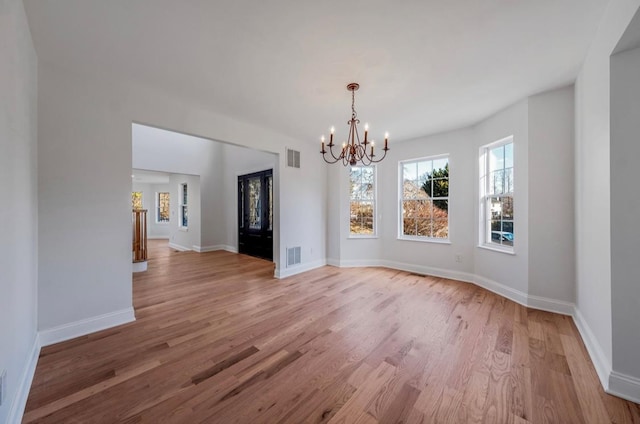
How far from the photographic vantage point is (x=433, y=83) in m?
2.68

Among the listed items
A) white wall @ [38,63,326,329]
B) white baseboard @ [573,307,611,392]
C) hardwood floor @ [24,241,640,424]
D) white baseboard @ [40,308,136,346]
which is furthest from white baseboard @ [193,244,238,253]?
white baseboard @ [573,307,611,392]

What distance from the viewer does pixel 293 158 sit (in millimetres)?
4719

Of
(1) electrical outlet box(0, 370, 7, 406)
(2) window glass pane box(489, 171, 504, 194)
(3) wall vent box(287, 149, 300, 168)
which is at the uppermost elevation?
(3) wall vent box(287, 149, 300, 168)

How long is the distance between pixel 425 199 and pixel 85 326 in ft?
17.0

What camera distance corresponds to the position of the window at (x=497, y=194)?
3.53 metres

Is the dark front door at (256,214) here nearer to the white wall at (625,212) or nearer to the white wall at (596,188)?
the white wall at (596,188)

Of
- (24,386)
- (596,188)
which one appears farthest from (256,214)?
(596,188)

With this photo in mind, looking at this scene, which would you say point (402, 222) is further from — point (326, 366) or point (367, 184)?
point (326, 366)

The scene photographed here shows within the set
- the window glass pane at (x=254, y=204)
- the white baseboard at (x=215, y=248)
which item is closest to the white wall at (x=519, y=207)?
the window glass pane at (x=254, y=204)

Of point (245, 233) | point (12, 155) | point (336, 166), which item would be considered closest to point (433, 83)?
point (336, 166)

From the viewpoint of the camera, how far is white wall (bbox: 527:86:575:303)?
2867 mm

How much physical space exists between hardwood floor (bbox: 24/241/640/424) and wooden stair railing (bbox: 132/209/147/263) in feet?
6.42

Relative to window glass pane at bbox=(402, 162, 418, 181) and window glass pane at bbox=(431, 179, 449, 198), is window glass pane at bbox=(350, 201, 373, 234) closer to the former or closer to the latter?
window glass pane at bbox=(402, 162, 418, 181)

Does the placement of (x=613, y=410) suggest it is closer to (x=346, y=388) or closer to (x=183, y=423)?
(x=346, y=388)
